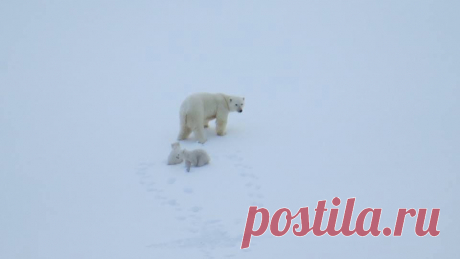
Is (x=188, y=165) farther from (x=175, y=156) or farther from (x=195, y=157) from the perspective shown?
(x=175, y=156)

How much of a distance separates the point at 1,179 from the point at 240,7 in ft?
60.7

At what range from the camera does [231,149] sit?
25.8 feet

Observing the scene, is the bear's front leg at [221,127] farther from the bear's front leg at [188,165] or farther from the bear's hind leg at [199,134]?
the bear's front leg at [188,165]

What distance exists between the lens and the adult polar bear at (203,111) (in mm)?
7965

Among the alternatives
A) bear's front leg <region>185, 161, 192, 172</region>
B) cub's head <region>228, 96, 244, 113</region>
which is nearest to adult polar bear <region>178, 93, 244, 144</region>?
cub's head <region>228, 96, 244, 113</region>

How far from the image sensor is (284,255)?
5117mm

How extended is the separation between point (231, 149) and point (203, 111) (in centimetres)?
80

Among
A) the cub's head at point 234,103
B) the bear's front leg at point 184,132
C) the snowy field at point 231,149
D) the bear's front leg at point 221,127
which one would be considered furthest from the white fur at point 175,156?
the cub's head at point 234,103

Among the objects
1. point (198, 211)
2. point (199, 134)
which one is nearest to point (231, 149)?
point (199, 134)

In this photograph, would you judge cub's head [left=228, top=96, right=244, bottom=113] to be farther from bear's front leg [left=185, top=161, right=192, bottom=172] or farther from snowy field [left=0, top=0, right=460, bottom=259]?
bear's front leg [left=185, top=161, right=192, bottom=172]

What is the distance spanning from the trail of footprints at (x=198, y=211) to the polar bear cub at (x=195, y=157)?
360 millimetres

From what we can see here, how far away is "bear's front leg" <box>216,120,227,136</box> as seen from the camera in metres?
8.35

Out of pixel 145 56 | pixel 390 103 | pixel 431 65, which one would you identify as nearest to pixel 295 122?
pixel 390 103

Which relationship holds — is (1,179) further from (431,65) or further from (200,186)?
(431,65)
